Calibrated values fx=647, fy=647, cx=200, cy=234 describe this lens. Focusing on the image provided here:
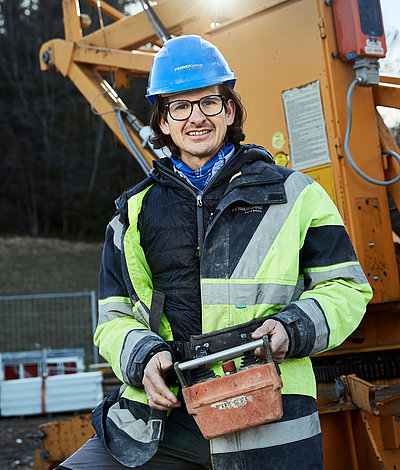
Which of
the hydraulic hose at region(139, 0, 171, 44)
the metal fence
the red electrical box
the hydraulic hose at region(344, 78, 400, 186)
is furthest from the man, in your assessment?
the metal fence

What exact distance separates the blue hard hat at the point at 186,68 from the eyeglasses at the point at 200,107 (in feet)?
0.17

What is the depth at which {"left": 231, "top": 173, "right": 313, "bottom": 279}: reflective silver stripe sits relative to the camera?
7.09 ft

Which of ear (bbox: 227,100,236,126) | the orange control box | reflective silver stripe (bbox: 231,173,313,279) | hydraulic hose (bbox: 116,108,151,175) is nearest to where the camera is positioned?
the orange control box

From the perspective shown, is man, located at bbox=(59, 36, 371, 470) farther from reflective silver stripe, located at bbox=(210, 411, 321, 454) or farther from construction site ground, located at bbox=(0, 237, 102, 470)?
construction site ground, located at bbox=(0, 237, 102, 470)

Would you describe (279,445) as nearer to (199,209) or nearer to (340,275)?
(340,275)

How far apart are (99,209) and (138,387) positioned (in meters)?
25.8

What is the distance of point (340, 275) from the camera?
2160 mm

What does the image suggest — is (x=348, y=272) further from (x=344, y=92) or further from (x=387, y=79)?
(x=387, y=79)

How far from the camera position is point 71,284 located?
19.0 meters

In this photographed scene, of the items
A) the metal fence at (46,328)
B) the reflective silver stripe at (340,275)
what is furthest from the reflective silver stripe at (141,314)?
the metal fence at (46,328)

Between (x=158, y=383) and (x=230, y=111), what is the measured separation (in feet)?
3.65

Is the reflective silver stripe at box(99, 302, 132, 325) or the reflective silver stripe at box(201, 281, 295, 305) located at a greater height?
the reflective silver stripe at box(201, 281, 295, 305)

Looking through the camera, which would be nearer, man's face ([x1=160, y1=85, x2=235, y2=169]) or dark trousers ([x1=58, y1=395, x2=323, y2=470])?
dark trousers ([x1=58, y1=395, x2=323, y2=470])

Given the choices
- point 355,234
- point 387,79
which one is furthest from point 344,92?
point 355,234
